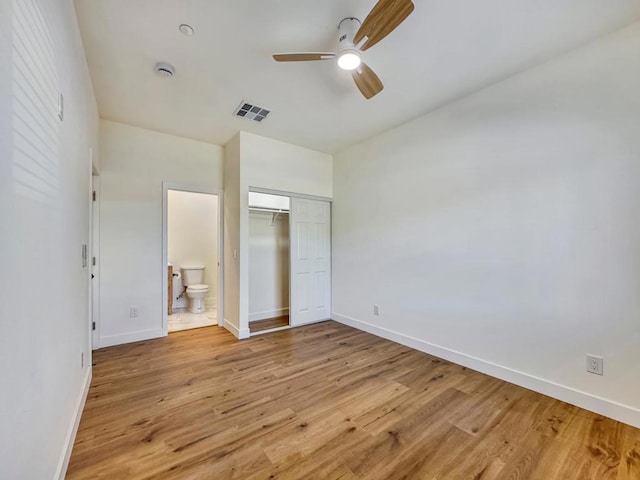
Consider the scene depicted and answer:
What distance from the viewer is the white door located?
4.16 metres

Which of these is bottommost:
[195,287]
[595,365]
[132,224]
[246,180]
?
[595,365]

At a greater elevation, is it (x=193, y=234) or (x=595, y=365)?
(x=193, y=234)

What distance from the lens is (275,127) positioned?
3.52 metres

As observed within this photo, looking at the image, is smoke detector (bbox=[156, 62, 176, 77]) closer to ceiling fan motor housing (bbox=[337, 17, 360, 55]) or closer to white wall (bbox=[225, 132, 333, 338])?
white wall (bbox=[225, 132, 333, 338])

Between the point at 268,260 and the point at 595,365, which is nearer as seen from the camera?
the point at 595,365

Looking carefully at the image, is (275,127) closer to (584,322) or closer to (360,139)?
(360,139)

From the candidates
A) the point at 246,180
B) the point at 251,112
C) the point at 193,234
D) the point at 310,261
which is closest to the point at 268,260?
the point at 310,261

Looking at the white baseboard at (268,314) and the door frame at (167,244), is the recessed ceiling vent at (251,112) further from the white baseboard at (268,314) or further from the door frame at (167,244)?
the white baseboard at (268,314)

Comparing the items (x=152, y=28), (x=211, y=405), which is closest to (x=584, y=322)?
(x=211, y=405)

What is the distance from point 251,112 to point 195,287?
3142 mm

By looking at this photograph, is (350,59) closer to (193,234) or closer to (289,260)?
(289,260)

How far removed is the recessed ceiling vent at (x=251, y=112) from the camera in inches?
118

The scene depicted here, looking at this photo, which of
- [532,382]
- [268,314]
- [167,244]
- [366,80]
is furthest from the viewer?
[268,314]

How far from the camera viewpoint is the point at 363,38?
1815 mm
